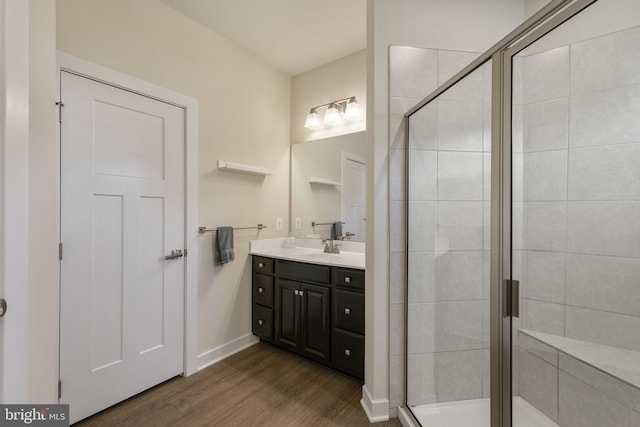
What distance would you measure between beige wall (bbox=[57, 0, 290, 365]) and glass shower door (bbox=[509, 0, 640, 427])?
82.0 inches

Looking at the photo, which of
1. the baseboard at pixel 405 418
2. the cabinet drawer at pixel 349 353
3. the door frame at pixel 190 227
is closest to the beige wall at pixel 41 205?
the door frame at pixel 190 227

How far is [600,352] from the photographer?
45.6 inches

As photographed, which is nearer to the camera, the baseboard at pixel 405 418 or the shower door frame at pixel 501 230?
the shower door frame at pixel 501 230

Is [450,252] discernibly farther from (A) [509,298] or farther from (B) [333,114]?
(B) [333,114]

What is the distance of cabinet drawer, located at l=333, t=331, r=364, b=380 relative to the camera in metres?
1.96

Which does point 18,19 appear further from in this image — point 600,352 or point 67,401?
point 600,352

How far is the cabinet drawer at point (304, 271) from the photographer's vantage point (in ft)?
7.02

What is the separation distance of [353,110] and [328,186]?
74 centimetres

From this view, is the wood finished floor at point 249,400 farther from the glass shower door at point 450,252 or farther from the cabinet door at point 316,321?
the glass shower door at point 450,252

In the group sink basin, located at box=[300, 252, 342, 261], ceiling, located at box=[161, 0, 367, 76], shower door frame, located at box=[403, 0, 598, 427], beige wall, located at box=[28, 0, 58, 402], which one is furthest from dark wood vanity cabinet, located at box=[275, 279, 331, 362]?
ceiling, located at box=[161, 0, 367, 76]

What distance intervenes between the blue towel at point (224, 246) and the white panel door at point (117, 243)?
29 cm

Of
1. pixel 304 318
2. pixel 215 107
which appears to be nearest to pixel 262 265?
pixel 304 318

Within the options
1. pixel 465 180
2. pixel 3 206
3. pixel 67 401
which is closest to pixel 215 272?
pixel 67 401

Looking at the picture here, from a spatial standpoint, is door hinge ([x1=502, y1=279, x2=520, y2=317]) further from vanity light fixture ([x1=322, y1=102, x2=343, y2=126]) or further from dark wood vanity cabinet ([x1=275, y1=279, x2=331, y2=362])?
vanity light fixture ([x1=322, y1=102, x2=343, y2=126])
